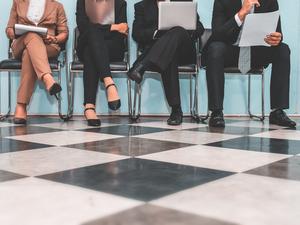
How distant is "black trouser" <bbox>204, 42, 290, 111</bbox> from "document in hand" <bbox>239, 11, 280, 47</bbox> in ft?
0.24

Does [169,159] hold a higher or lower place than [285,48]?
lower

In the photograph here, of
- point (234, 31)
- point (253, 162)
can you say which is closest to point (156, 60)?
point (234, 31)

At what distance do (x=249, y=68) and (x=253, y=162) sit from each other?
4.72 ft

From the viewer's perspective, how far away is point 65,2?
10.5 ft

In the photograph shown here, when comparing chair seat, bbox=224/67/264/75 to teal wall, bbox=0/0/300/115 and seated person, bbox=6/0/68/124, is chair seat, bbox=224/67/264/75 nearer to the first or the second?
teal wall, bbox=0/0/300/115

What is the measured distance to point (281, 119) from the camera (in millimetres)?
2396

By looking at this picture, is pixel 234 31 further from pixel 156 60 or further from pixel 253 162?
pixel 253 162

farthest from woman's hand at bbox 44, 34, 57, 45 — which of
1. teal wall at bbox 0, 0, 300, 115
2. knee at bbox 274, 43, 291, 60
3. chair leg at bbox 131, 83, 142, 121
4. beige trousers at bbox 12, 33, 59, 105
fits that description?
knee at bbox 274, 43, 291, 60

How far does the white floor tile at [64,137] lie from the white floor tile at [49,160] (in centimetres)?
19

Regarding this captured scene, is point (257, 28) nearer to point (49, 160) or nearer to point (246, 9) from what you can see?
point (246, 9)

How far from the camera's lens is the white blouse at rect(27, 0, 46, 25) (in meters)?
2.85

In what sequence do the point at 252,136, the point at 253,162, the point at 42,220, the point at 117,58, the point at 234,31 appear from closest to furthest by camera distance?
the point at 42,220 < the point at 253,162 < the point at 252,136 < the point at 234,31 < the point at 117,58

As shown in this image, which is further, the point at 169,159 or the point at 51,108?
the point at 51,108

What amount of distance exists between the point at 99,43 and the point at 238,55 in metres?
0.82
